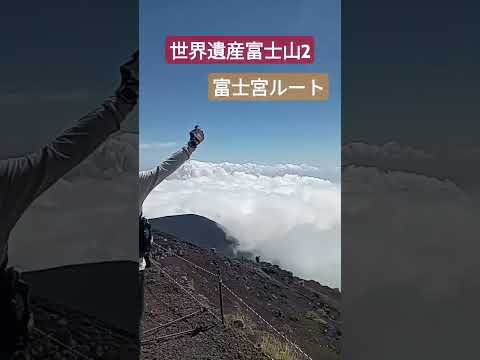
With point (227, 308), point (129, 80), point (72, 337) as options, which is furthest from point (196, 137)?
point (72, 337)

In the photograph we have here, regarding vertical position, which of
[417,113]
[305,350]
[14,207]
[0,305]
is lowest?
[305,350]

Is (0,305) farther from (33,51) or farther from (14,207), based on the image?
(33,51)

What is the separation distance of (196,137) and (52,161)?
0.79 m

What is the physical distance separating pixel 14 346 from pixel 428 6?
2835 mm

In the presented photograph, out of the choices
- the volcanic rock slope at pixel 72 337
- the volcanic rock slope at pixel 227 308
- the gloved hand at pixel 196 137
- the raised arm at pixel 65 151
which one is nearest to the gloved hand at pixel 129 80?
the raised arm at pixel 65 151

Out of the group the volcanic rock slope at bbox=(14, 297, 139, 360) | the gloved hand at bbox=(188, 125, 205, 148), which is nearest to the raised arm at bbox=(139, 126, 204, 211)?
the gloved hand at bbox=(188, 125, 205, 148)

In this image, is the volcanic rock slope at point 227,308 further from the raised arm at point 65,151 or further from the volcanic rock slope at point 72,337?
the raised arm at point 65,151

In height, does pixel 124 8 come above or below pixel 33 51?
above

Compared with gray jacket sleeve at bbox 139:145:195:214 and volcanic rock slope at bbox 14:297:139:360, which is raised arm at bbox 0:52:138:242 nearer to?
gray jacket sleeve at bbox 139:145:195:214

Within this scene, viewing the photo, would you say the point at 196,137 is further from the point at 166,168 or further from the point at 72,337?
the point at 72,337

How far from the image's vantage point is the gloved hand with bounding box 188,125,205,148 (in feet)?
8.26

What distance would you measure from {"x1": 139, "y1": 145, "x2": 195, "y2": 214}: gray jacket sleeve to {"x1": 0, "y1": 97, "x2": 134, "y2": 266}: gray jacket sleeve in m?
0.31

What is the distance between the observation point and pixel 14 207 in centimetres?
245

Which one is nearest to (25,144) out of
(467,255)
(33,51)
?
(33,51)
